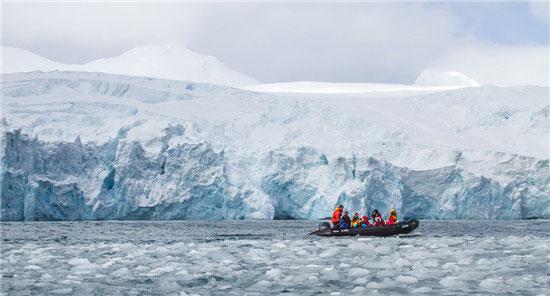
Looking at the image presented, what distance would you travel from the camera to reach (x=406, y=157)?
50562 mm

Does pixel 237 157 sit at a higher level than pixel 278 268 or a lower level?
higher

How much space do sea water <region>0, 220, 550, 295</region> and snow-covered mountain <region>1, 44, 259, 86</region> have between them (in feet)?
227

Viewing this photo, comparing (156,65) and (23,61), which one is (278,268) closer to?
(23,61)

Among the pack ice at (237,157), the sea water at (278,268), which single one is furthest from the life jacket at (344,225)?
the pack ice at (237,157)

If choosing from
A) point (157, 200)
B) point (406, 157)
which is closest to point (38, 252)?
point (157, 200)

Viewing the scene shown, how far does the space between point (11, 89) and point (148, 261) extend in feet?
132

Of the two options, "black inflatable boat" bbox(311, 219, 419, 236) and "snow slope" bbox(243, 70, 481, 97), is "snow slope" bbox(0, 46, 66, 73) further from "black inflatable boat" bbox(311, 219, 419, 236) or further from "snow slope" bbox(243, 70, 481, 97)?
"black inflatable boat" bbox(311, 219, 419, 236)

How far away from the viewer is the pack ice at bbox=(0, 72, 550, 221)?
140ft

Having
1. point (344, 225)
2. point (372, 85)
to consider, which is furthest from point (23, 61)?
point (344, 225)

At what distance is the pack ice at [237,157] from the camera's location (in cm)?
4256

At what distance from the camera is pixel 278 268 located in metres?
16.5

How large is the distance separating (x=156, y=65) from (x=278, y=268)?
8459 centimetres

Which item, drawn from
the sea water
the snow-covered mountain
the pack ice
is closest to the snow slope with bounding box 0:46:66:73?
the snow-covered mountain

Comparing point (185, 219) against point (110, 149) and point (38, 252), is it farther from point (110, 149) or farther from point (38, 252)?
point (38, 252)
